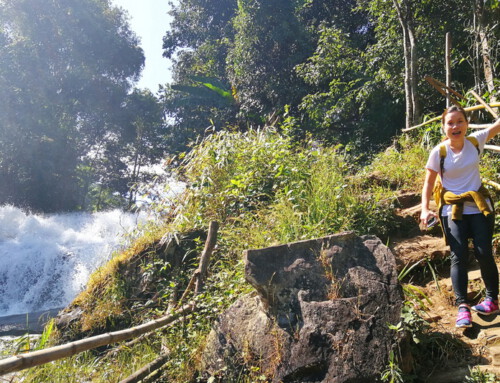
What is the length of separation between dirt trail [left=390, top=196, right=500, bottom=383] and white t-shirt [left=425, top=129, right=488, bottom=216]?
76cm

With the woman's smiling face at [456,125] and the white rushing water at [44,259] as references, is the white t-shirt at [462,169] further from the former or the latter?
the white rushing water at [44,259]

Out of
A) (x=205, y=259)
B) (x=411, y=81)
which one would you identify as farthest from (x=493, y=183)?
(x=411, y=81)

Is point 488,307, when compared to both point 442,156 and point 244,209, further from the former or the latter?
point 244,209

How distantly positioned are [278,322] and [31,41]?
22.6m

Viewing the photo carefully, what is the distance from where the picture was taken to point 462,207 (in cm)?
290

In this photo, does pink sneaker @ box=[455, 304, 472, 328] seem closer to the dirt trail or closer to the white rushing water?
the dirt trail

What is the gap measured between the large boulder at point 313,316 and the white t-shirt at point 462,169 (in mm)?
645

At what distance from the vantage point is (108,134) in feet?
78.8

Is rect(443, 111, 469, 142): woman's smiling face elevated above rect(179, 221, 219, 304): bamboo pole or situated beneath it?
elevated above

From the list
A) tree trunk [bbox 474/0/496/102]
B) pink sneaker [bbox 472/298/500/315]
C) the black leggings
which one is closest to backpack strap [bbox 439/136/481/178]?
the black leggings

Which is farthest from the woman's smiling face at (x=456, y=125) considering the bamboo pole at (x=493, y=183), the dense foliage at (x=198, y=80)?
the dense foliage at (x=198, y=80)

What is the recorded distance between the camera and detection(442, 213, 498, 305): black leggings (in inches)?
111

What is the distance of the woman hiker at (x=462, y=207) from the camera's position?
2.82 m

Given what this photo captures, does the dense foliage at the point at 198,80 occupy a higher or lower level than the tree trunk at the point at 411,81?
higher
